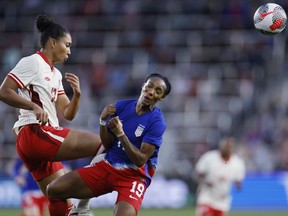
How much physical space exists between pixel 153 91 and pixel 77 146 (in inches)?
40.4

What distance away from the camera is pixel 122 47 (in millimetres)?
22891

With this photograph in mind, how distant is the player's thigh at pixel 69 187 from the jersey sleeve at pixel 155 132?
2.73 feet

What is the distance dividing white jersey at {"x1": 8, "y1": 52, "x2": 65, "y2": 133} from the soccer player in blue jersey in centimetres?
71

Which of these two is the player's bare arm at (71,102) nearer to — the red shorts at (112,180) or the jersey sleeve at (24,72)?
the jersey sleeve at (24,72)

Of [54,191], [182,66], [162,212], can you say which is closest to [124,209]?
[54,191]

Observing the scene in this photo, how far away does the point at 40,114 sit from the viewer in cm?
816

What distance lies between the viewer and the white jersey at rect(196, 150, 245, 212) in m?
13.9

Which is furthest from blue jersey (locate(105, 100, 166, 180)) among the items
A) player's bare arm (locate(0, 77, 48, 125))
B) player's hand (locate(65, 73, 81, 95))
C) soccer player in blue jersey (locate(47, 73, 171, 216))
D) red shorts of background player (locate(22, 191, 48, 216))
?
red shorts of background player (locate(22, 191, 48, 216))

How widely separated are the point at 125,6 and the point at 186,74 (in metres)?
3.52

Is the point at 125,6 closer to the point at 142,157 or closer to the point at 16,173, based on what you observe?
the point at 16,173

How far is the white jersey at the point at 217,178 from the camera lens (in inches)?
548

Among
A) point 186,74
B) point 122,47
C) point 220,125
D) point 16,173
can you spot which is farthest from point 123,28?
point 16,173

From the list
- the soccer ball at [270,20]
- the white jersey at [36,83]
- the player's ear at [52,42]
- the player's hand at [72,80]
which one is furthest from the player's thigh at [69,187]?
the soccer ball at [270,20]

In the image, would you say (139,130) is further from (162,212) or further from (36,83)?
(162,212)
